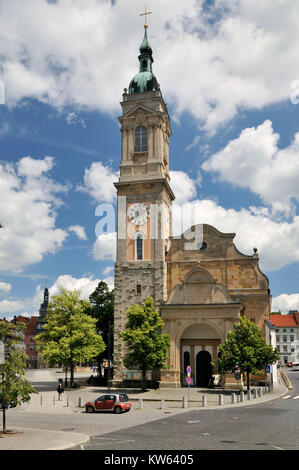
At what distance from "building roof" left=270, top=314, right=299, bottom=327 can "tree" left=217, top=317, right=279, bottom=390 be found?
10400 centimetres

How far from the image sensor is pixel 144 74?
5700 centimetres

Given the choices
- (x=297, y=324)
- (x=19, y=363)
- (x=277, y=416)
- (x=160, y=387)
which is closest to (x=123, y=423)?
(x=19, y=363)

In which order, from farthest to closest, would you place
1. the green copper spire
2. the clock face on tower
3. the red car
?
the green copper spire
the clock face on tower
the red car

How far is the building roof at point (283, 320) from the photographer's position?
141500 millimetres

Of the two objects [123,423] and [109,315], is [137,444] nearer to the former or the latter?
[123,423]

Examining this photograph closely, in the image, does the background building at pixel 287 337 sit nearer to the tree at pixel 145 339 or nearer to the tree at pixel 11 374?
the tree at pixel 145 339

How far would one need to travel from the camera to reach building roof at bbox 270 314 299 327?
141500 mm

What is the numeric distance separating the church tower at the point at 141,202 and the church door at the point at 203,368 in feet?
23.7

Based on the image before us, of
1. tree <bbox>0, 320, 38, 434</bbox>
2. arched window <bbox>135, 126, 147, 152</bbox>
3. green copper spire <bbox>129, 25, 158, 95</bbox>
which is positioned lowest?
tree <bbox>0, 320, 38, 434</bbox>

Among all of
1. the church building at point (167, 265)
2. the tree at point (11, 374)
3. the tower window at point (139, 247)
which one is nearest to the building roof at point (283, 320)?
the church building at point (167, 265)

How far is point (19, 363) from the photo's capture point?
2175cm

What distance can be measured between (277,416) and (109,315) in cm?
3734

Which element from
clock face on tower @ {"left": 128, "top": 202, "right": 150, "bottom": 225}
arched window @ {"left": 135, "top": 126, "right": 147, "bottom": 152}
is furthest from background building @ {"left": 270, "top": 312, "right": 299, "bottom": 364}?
arched window @ {"left": 135, "top": 126, "right": 147, "bottom": 152}

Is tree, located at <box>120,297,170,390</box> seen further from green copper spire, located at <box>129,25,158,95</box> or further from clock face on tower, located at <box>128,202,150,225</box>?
green copper spire, located at <box>129,25,158,95</box>
